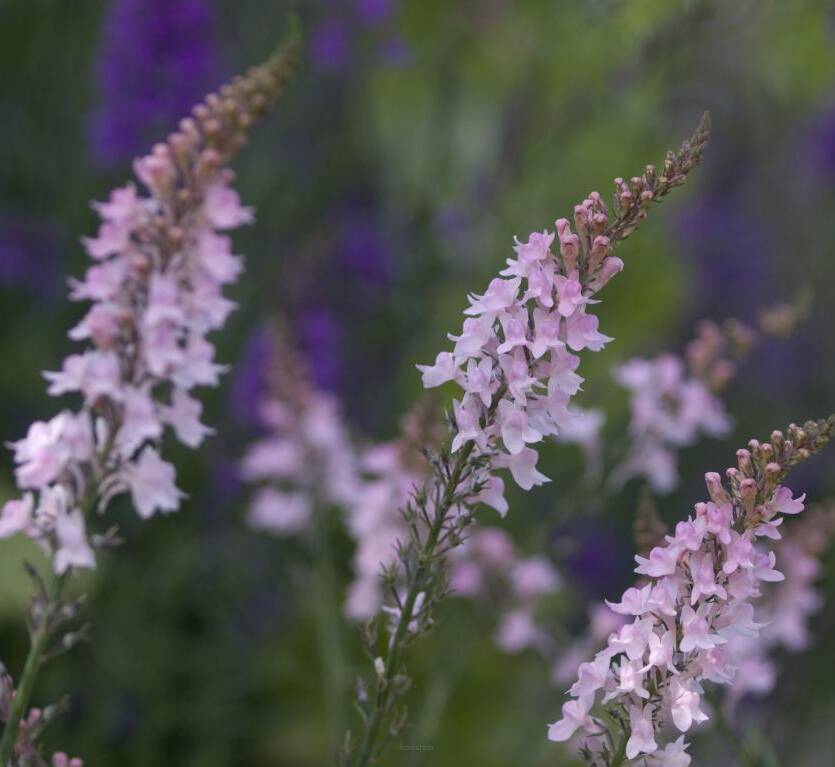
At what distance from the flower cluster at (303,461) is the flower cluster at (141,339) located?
1.01 metres

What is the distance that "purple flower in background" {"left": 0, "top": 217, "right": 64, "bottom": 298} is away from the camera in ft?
10.2

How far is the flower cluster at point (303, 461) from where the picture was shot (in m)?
2.15

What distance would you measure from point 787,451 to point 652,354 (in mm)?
2615

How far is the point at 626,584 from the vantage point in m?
3.30

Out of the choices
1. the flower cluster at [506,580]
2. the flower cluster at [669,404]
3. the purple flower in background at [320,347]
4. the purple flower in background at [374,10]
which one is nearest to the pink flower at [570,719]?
the flower cluster at [669,404]

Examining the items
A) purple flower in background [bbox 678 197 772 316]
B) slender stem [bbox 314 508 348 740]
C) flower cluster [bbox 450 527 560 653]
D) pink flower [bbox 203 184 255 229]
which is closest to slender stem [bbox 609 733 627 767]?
pink flower [bbox 203 184 255 229]

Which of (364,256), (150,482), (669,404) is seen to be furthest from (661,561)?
(364,256)

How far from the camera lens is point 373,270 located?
3465mm

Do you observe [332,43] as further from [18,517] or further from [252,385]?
[18,517]

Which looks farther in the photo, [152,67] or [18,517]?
[152,67]

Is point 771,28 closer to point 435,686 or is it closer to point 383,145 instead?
point 383,145

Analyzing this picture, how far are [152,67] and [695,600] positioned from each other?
2082mm

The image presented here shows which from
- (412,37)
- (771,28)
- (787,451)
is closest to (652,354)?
(771,28)

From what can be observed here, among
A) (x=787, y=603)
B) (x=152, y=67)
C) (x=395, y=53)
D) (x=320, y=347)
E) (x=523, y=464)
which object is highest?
(x=395, y=53)
